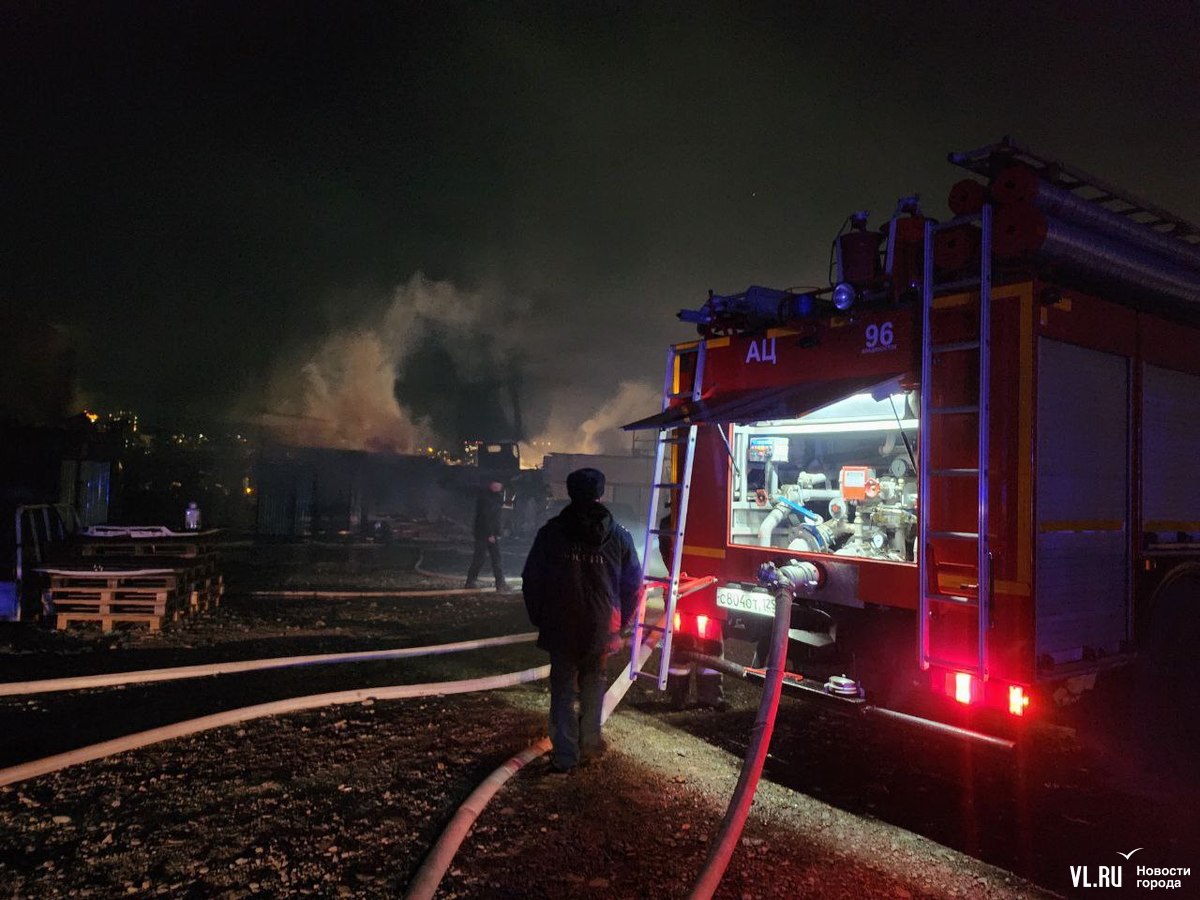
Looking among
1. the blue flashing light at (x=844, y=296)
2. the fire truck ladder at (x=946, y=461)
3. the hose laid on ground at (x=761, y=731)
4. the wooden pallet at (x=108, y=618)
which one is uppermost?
the blue flashing light at (x=844, y=296)

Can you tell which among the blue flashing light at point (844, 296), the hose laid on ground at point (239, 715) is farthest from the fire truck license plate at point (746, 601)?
the blue flashing light at point (844, 296)

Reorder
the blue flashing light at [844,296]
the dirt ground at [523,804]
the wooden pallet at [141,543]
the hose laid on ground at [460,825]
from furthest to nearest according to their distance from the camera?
the wooden pallet at [141,543]
the blue flashing light at [844,296]
the dirt ground at [523,804]
the hose laid on ground at [460,825]

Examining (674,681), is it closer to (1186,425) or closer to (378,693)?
(378,693)

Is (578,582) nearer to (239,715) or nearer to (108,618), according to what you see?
(239,715)

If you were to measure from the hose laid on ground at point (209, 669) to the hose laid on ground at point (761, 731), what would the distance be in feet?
11.3

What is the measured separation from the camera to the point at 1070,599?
3.93 meters

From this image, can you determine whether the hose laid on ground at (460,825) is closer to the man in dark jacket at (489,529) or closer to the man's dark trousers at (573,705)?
the man's dark trousers at (573,705)

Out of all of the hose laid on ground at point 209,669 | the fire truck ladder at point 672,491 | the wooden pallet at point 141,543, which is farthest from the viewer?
the wooden pallet at point 141,543

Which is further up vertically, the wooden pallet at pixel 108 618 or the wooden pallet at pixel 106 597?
the wooden pallet at pixel 106 597

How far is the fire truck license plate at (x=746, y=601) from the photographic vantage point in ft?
15.9

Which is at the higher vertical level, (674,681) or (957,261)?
(957,261)

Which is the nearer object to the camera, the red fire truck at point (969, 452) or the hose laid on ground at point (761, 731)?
the hose laid on ground at point (761, 731)

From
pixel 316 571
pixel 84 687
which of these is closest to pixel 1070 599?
pixel 84 687

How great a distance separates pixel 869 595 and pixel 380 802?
9.85 ft
